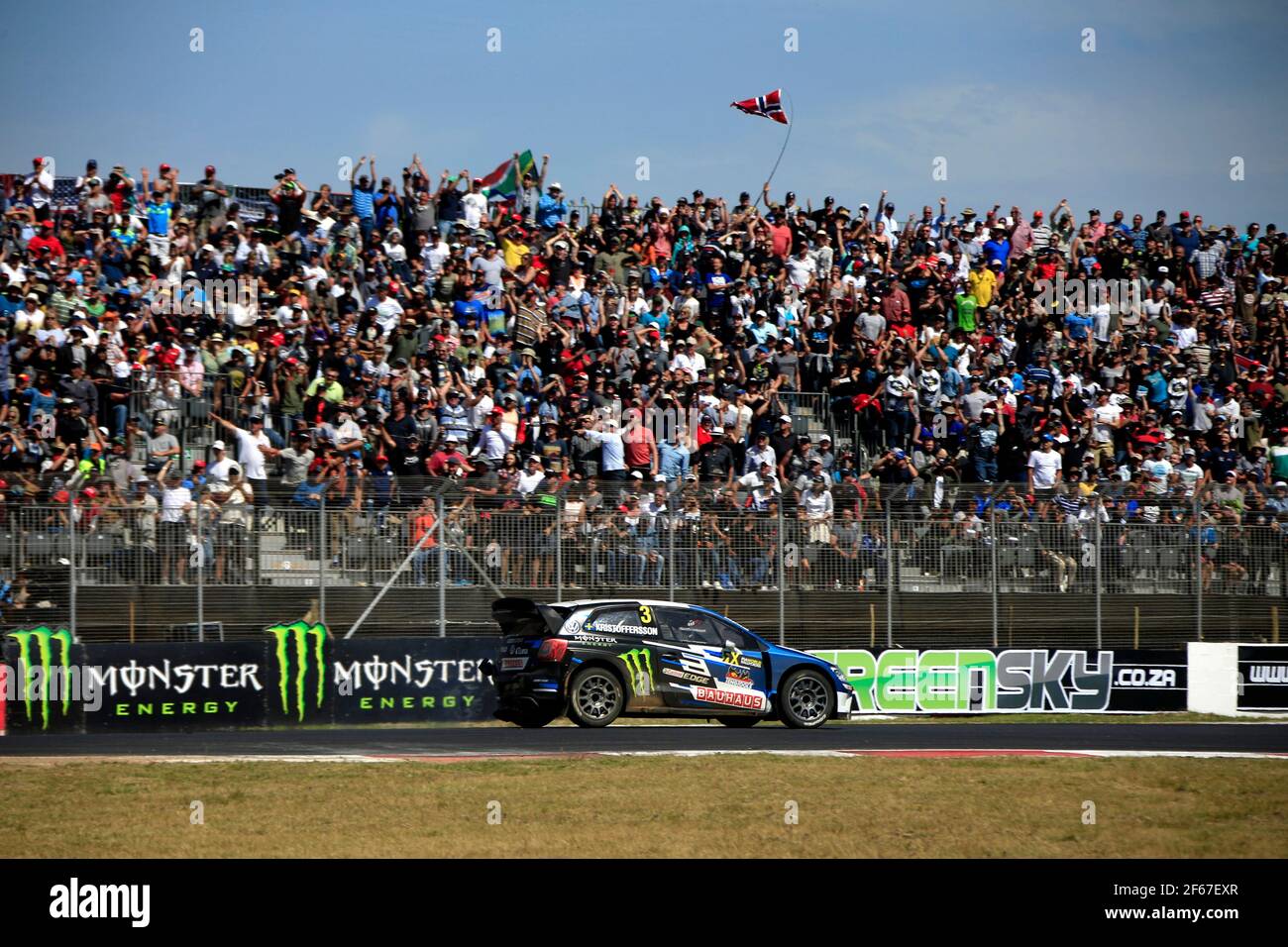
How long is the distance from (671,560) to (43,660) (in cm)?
747

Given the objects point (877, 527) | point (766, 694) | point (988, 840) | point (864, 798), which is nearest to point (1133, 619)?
point (877, 527)

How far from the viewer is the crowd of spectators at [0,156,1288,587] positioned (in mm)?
19781

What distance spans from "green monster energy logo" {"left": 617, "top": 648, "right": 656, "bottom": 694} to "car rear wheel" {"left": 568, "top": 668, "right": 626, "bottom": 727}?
0.54ft

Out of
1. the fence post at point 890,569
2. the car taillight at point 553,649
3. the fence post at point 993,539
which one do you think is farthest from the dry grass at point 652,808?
the fence post at point 993,539

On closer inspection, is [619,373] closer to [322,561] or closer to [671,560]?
[671,560]

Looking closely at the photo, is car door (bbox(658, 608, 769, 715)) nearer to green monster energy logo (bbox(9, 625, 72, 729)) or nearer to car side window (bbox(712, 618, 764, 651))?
car side window (bbox(712, 618, 764, 651))

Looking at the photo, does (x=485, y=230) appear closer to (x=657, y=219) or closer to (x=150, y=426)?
(x=657, y=219)

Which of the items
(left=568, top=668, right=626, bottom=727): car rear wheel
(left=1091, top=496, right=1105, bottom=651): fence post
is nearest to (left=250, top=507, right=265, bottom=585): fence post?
(left=568, top=668, right=626, bottom=727): car rear wheel

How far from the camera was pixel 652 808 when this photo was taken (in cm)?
1184

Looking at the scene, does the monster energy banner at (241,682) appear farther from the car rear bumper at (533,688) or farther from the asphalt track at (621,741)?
the car rear bumper at (533,688)

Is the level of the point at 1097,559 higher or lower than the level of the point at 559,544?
lower

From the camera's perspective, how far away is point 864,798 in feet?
40.4

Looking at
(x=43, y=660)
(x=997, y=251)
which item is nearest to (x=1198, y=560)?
(x=997, y=251)

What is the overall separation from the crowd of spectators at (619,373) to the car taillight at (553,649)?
105 inches
